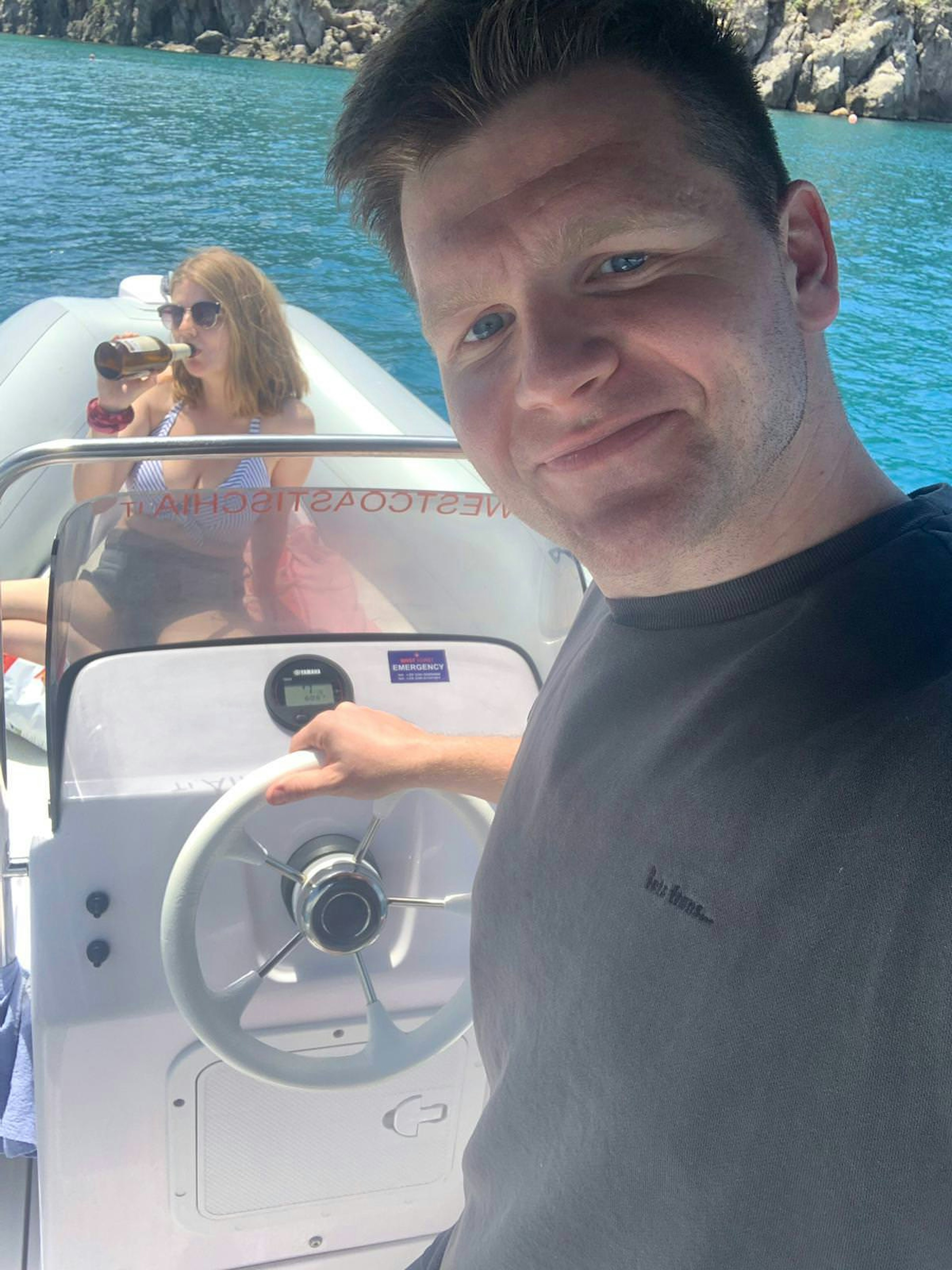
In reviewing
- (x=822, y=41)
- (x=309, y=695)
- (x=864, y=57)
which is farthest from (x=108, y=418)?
(x=822, y=41)

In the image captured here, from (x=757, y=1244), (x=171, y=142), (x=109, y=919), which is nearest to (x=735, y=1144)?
(x=757, y=1244)

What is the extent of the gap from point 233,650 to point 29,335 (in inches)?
114

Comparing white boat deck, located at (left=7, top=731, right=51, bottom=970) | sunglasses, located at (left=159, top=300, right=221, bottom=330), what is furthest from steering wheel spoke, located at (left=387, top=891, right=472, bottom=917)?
sunglasses, located at (left=159, top=300, right=221, bottom=330)

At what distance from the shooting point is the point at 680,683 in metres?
0.66

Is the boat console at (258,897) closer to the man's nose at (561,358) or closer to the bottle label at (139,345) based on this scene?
the man's nose at (561,358)

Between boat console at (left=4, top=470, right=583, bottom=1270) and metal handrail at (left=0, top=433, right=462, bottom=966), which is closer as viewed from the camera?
boat console at (left=4, top=470, right=583, bottom=1270)

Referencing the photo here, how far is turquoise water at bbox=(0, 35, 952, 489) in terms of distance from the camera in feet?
30.3

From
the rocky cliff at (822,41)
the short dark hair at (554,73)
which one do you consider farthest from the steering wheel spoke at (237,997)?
the rocky cliff at (822,41)

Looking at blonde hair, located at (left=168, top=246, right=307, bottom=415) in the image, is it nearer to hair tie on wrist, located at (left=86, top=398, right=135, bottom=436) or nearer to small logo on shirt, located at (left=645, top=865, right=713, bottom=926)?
hair tie on wrist, located at (left=86, top=398, right=135, bottom=436)

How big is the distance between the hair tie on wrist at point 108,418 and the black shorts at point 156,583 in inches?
64.7

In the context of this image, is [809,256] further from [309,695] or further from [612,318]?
[309,695]

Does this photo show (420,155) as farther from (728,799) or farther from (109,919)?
(109,919)

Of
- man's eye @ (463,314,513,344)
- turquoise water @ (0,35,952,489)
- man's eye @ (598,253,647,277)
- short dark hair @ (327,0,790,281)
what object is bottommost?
turquoise water @ (0,35,952,489)

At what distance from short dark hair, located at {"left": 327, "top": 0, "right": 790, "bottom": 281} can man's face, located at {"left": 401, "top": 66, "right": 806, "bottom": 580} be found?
13 millimetres
